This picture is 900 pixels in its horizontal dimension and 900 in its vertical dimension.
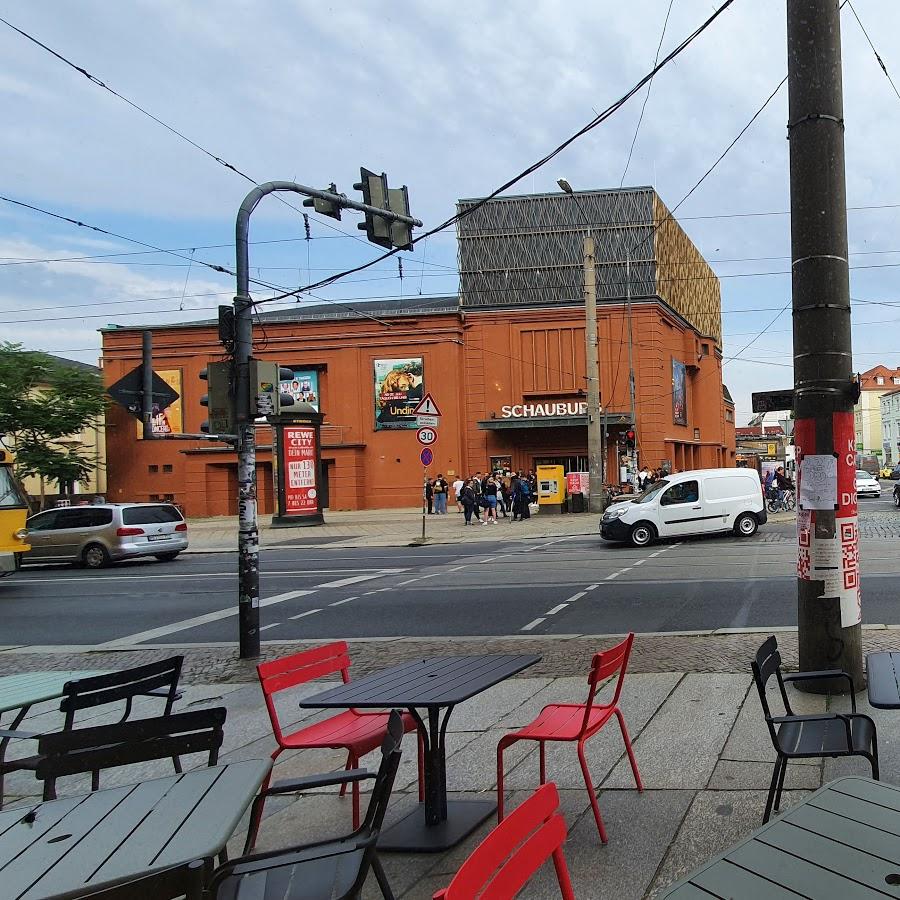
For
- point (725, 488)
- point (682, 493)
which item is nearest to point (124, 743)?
point (682, 493)

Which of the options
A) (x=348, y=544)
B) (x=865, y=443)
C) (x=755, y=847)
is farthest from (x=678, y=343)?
(x=865, y=443)

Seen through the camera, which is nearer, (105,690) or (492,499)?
(105,690)

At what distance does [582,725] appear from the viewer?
14.3 ft

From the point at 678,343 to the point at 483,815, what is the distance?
46.4m

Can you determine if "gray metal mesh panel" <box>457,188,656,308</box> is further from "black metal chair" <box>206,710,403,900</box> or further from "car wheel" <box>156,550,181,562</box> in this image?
"black metal chair" <box>206,710,403,900</box>

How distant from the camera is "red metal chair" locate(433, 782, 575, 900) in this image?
195 cm

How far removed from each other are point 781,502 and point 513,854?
3322cm

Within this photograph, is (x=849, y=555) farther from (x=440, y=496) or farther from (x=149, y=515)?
(x=440, y=496)

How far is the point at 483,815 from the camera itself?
4492mm

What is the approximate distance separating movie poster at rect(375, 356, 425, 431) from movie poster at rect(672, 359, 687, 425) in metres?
13.1

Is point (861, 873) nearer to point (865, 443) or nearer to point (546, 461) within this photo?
point (546, 461)

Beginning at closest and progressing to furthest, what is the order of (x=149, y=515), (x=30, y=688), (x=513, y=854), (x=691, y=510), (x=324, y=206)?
(x=513, y=854), (x=30, y=688), (x=324, y=206), (x=691, y=510), (x=149, y=515)

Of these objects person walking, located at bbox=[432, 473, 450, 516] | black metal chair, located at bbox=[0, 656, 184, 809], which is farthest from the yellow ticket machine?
black metal chair, located at bbox=[0, 656, 184, 809]

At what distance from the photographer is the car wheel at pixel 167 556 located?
22703mm
